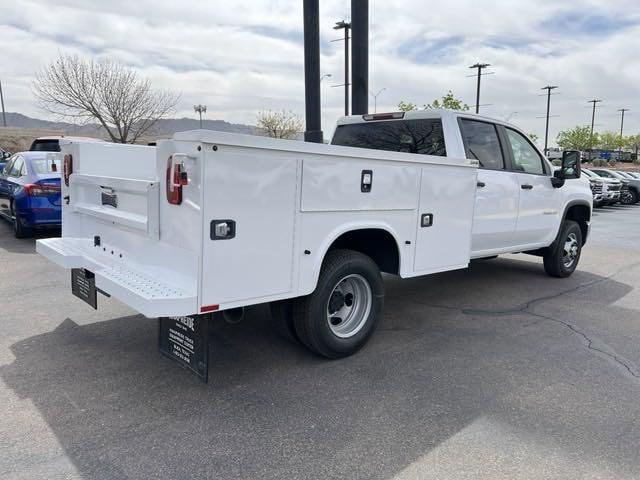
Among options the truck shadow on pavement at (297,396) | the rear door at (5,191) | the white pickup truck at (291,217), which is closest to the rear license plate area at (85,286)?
the white pickup truck at (291,217)

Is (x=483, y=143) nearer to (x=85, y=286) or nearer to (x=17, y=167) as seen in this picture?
(x=85, y=286)

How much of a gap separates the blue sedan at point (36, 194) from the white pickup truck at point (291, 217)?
15.2 ft

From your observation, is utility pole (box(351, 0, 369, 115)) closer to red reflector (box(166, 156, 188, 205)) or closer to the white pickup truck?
the white pickup truck

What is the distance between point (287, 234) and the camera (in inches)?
136

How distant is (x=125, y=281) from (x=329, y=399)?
5.13ft

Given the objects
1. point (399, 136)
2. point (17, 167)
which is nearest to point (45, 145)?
point (17, 167)

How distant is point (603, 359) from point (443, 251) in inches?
62.7

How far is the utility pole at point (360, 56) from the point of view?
33.0 ft

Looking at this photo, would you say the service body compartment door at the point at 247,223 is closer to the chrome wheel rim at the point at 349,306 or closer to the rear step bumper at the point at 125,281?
the rear step bumper at the point at 125,281

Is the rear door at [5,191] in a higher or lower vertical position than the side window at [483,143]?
lower

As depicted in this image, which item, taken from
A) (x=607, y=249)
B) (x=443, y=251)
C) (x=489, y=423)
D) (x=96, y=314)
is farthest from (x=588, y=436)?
(x=607, y=249)

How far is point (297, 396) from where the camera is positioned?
362 centimetres

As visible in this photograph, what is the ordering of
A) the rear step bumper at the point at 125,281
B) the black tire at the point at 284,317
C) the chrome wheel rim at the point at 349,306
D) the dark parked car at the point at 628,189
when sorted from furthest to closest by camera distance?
the dark parked car at the point at 628,189
the chrome wheel rim at the point at 349,306
the black tire at the point at 284,317
the rear step bumper at the point at 125,281

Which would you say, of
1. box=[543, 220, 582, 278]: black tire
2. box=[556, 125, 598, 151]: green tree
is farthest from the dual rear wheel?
box=[556, 125, 598, 151]: green tree
